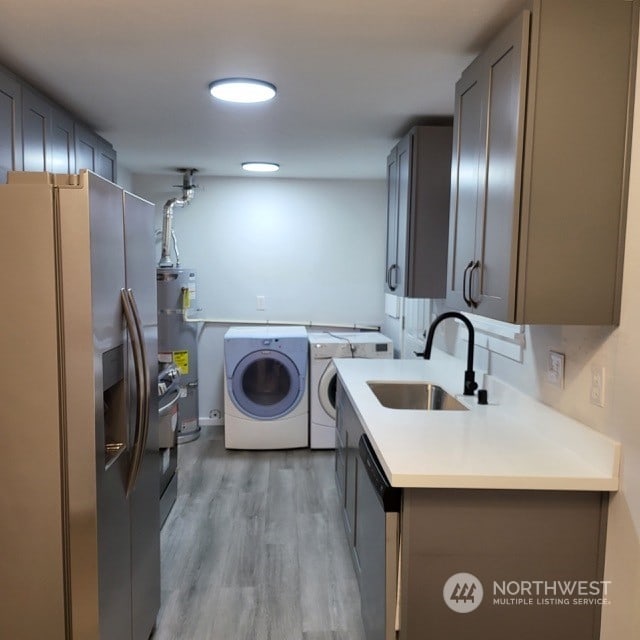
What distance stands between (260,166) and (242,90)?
1853 mm

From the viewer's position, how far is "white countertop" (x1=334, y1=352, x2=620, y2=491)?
1521mm

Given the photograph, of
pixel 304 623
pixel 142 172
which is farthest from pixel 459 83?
pixel 142 172

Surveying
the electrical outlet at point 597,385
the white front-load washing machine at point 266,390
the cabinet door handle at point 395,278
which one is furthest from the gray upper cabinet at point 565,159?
the white front-load washing machine at point 266,390

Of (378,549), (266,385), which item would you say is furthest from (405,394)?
(266,385)

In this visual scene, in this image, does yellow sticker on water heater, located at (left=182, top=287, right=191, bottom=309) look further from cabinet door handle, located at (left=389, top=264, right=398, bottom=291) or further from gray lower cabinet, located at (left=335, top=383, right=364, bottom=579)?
cabinet door handle, located at (left=389, top=264, right=398, bottom=291)

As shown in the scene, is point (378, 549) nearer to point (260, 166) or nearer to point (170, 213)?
point (260, 166)

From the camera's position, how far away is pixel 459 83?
2.07 metres

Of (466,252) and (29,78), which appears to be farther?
(29,78)

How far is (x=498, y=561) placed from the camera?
157 centimetres

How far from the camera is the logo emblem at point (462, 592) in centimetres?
157

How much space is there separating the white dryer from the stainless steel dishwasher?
217cm

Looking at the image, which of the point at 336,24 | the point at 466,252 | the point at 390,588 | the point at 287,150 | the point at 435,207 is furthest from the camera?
the point at 287,150

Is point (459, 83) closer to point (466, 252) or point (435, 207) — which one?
point (466, 252)

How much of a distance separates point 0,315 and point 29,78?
1.27m
